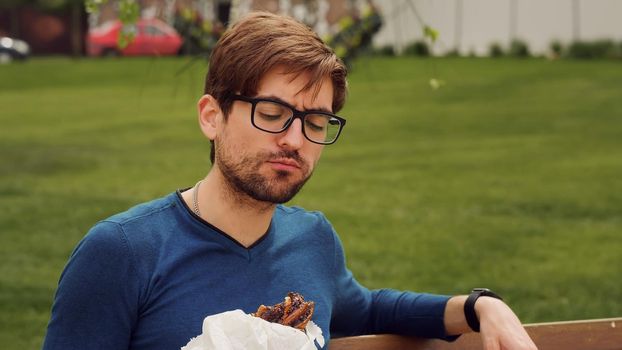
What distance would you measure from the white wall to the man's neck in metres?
27.4

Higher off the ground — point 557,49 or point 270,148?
point 270,148

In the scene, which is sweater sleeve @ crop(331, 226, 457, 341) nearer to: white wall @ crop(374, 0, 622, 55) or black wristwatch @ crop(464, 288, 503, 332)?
black wristwatch @ crop(464, 288, 503, 332)

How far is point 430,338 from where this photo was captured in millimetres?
3094

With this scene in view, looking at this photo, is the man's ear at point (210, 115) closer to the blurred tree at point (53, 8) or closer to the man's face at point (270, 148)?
the man's face at point (270, 148)

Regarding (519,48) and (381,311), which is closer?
(381,311)

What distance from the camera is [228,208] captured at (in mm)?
2633

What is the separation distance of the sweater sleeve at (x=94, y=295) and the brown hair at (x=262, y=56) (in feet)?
1.41

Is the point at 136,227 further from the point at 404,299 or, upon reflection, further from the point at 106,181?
the point at 106,181

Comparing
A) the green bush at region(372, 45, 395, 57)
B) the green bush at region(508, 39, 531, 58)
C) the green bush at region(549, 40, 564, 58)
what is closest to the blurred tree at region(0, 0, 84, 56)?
the green bush at region(372, 45, 395, 57)

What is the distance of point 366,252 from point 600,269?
179 cm

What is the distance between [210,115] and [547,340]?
1.30 m

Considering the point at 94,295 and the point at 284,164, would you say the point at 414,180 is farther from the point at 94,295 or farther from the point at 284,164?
the point at 94,295

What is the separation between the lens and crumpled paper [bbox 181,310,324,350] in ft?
7.75

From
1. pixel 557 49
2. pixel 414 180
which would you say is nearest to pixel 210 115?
pixel 414 180
